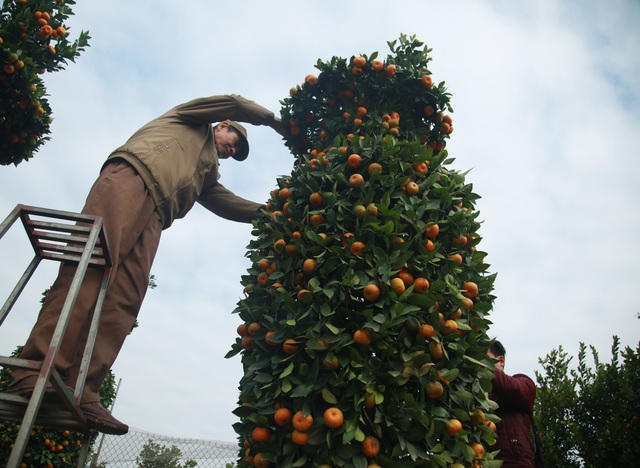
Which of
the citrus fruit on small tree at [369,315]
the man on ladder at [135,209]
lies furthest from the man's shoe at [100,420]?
the citrus fruit on small tree at [369,315]

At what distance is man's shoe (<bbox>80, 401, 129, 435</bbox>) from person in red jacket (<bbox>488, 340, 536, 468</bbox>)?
7.89 feet

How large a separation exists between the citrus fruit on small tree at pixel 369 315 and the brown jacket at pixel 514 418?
106 centimetres

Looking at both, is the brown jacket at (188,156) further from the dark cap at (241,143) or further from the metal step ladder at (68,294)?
the metal step ladder at (68,294)

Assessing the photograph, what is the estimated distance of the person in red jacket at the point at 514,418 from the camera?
3.03m

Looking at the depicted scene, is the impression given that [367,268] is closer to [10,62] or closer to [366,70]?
[366,70]

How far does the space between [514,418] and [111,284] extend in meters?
2.96

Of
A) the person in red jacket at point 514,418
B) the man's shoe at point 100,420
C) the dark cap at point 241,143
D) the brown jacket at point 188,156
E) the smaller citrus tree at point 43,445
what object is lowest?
the smaller citrus tree at point 43,445

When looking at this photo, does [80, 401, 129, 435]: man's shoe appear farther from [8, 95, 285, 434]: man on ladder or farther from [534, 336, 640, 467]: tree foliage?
[534, 336, 640, 467]: tree foliage

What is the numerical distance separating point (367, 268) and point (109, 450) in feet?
A: 22.3

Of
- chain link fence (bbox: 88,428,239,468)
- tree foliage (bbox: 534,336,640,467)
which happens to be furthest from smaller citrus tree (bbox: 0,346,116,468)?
A: tree foliage (bbox: 534,336,640,467)

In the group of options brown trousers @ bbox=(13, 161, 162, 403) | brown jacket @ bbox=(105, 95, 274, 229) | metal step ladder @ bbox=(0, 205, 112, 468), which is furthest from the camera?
brown jacket @ bbox=(105, 95, 274, 229)

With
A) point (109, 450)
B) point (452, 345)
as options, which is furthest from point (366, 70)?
point (109, 450)

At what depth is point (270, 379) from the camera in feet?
6.58

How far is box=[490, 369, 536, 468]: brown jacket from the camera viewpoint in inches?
119
